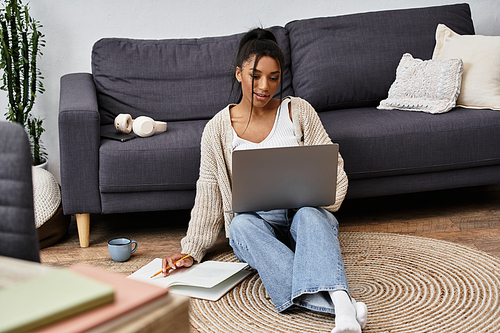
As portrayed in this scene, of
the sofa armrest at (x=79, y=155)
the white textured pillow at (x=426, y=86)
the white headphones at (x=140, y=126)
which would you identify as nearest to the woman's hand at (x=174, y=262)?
the sofa armrest at (x=79, y=155)

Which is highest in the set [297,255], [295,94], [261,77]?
[261,77]

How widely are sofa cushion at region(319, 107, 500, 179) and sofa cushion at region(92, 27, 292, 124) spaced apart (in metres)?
0.70

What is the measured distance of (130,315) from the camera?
1.20 feet

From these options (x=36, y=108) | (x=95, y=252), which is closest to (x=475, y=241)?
(x=95, y=252)

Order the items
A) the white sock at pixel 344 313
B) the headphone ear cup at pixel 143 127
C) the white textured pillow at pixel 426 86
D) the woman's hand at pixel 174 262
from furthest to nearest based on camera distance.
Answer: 1. the white textured pillow at pixel 426 86
2. the headphone ear cup at pixel 143 127
3. the woman's hand at pixel 174 262
4. the white sock at pixel 344 313

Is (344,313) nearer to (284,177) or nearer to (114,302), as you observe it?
(284,177)

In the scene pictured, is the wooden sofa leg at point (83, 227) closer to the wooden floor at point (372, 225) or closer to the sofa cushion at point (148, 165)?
the wooden floor at point (372, 225)

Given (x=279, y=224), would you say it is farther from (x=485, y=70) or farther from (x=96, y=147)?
(x=485, y=70)

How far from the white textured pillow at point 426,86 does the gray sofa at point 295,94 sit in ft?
0.24

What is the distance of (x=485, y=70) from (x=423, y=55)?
1.12 feet

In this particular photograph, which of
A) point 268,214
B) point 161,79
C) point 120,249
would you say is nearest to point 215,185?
point 268,214

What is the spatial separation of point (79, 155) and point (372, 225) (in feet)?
4.20

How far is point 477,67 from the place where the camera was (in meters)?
2.34

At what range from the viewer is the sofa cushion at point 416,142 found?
80.3 inches
